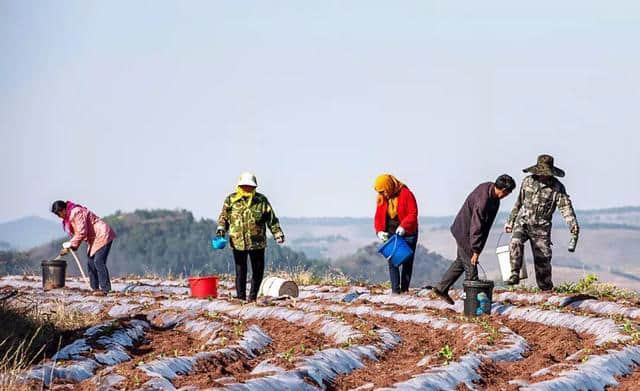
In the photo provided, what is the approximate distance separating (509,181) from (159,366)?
567 centimetres

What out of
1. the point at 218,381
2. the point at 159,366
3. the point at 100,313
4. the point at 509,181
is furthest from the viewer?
the point at 100,313

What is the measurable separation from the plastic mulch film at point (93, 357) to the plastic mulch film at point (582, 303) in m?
5.49

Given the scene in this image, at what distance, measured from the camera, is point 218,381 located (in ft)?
31.8

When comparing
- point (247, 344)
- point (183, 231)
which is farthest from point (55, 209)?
point (183, 231)

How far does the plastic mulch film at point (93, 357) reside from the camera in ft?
35.4

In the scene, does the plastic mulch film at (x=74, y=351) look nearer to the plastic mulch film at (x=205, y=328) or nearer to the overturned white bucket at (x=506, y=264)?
the plastic mulch film at (x=205, y=328)

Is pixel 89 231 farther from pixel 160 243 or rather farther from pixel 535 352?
pixel 160 243

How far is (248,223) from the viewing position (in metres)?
16.3

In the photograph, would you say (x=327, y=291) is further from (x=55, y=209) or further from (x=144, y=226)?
(x=144, y=226)

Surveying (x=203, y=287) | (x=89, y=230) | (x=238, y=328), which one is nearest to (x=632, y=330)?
(x=238, y=328)

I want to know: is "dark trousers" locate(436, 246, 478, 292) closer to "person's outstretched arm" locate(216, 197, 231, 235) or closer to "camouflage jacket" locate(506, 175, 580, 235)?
"camouflage jacket" locate(506, 175, 580, 235)

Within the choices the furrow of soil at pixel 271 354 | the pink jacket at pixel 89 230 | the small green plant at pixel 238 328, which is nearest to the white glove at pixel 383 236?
the furrow of soil at pixel 271 354

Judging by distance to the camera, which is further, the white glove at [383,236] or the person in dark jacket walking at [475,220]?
the white glove at [383,236]

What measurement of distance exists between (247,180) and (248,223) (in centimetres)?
59
